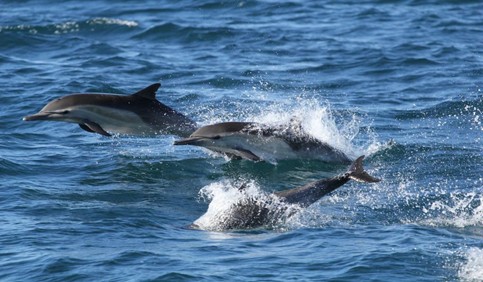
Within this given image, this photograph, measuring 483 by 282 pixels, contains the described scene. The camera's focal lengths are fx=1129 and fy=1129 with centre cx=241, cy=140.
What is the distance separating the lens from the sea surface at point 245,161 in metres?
12.6

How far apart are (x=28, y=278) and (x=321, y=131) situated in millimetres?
7673

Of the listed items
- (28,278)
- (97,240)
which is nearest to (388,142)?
(97,240)

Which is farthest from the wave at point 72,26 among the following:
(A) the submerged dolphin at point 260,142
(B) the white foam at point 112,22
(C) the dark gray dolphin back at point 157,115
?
(A) the submerged dolphin at point 260,142

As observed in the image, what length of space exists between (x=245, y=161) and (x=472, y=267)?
20.2 feet

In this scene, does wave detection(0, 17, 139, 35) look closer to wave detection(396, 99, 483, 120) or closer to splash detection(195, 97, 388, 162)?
splash detection(195, 97, 388, 162)

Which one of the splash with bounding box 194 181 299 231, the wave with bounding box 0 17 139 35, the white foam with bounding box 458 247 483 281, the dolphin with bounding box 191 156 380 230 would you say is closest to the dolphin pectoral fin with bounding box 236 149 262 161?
the dolphin with bounding box 191 156 380 230

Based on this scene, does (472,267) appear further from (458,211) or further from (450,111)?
(450,111)

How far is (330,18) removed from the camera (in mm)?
30516

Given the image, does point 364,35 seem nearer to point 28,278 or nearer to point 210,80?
point 210,80

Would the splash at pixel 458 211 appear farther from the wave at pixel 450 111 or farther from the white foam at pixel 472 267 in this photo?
the wave at pixel 450 111

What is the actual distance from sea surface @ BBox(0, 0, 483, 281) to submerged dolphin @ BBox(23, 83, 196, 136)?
24.2 inches

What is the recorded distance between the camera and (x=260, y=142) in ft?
56.5

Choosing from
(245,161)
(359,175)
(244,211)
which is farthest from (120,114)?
(359,175)

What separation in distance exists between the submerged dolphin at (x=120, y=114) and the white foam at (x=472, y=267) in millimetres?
6182
